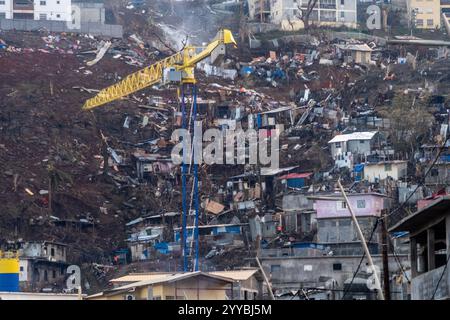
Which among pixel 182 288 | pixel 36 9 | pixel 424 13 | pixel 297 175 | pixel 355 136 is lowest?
pixel 182 288

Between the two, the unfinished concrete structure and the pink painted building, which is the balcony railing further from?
the pink painted building

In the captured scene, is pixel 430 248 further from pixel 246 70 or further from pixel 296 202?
pixel 246 70

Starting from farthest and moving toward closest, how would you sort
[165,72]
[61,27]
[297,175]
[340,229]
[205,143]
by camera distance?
[61,27]
[165,72]
[205,143]
[297,175]
[340,229]

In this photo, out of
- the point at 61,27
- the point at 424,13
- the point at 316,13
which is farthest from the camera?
the point at 424,13

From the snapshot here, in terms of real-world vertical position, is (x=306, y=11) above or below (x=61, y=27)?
above

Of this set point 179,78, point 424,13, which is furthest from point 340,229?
point 424,13
